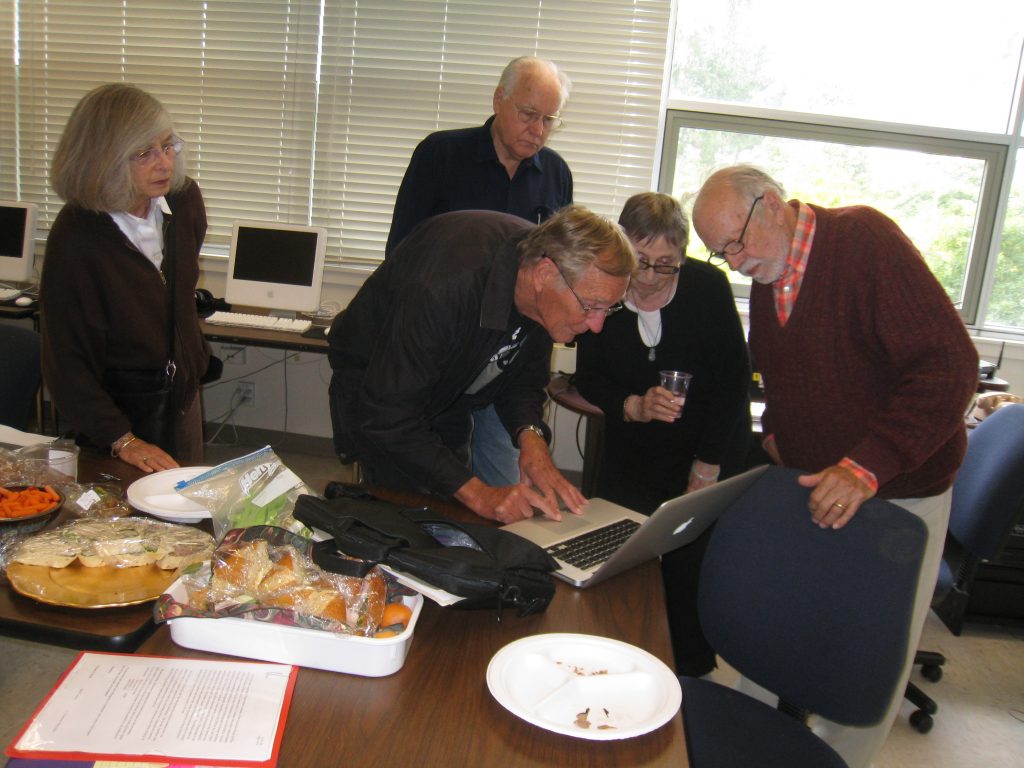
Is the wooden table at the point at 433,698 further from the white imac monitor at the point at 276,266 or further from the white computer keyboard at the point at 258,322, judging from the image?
the white imac monitor at the point at 276,266

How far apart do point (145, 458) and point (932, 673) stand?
8.11 feet

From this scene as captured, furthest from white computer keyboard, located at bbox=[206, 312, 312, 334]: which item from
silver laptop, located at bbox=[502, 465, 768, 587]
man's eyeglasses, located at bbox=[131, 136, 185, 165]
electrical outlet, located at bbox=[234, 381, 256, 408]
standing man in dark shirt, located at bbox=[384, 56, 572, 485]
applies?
silver laptop, located at bbox=[502, 465, 768, 587]

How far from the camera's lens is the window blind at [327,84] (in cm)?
393

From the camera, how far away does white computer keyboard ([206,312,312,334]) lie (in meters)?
3.65

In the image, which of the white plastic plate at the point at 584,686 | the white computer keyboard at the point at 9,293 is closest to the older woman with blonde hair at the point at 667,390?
the white plastic plate at the point at 584,686

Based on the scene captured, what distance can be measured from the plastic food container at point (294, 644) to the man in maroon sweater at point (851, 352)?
862mm

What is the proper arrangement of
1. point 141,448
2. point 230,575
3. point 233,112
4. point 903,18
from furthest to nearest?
point 233,112 < point 903,18 < point 141,448 < point 230,575

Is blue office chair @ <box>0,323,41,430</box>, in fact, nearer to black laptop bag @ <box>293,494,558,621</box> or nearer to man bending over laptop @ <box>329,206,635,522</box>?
man bending over laptop @ <box>329,206,635,522</box>

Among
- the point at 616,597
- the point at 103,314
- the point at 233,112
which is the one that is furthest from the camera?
the point at 233,112

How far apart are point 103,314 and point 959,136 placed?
3.91 m

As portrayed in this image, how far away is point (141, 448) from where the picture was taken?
1.61 metres

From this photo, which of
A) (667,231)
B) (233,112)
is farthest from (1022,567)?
(233,112)

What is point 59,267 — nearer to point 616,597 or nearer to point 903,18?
point 616,597

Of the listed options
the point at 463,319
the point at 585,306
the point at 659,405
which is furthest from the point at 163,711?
the point at 659,405
